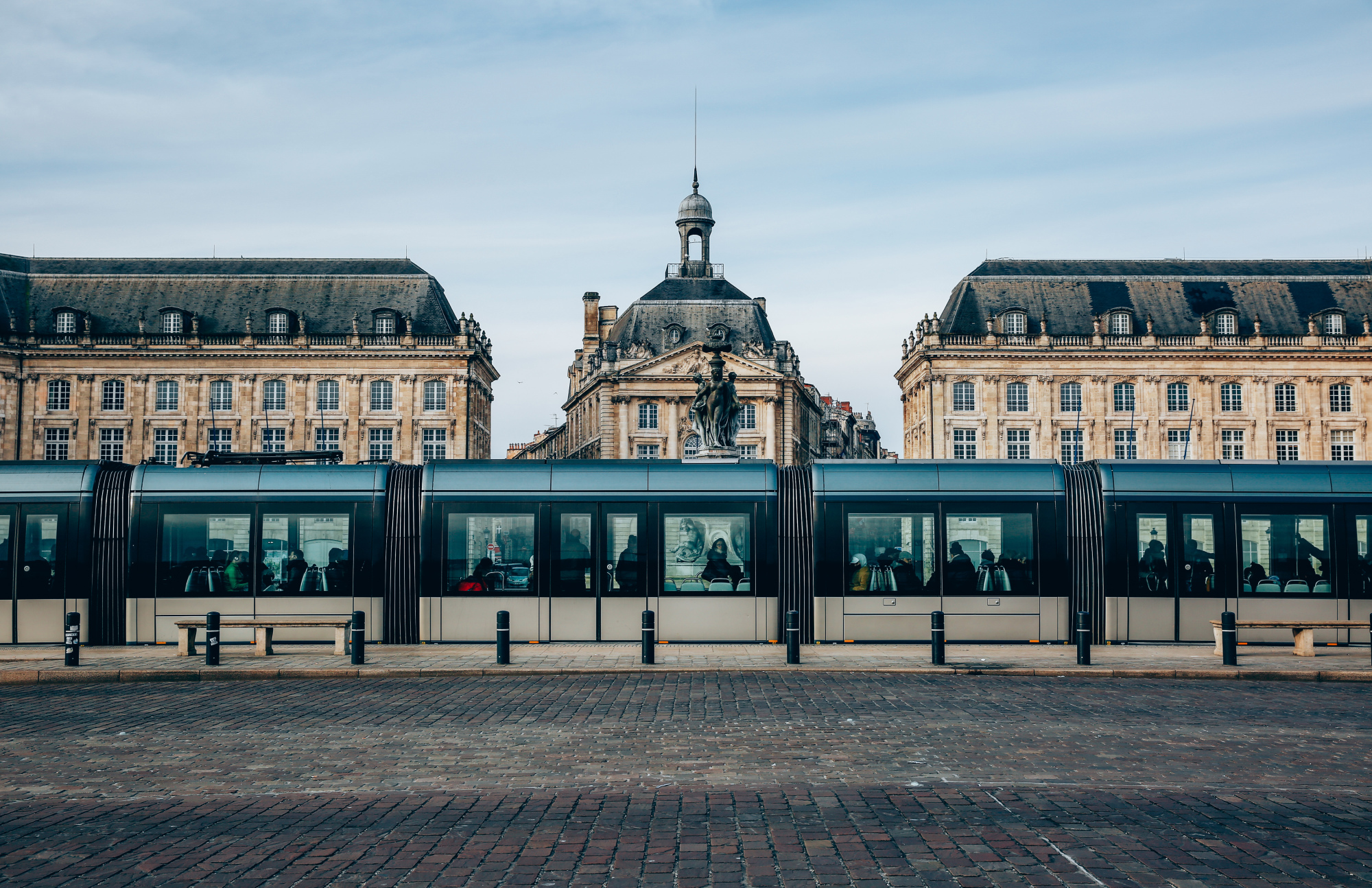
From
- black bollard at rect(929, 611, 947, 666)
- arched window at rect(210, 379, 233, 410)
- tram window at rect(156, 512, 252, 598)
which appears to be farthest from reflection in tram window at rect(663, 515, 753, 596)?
arched window at rect(210, 379, 233, 410)

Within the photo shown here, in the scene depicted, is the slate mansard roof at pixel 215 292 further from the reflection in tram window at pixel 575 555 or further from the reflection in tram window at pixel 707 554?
the reflection in tram window at pixel 707 554

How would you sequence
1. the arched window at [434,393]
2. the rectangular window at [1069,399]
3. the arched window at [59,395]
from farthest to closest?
the rectangular window at [1069,399]
the arched window at [434,393]
the arched window at [59,395]

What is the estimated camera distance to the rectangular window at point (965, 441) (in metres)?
85.1

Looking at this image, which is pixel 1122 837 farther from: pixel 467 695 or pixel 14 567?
pixel 14 567

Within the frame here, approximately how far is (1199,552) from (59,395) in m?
81.3

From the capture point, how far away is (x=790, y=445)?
93312mm

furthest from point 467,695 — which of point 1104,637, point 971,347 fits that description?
point 971,347

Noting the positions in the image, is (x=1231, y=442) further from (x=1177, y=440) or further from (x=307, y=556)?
(x=307, y=556)

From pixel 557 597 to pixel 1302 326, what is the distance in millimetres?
78500

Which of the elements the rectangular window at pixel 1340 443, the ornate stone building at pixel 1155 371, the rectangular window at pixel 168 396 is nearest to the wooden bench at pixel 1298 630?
the ornate stone building at pixel 1155 371

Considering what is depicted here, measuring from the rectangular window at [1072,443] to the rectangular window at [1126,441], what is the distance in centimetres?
228

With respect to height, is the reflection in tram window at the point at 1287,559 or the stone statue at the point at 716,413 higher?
the stone statue at the point at 716,413

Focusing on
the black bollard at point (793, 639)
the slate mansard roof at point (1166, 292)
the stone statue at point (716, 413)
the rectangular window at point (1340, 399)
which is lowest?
the black bollard at point (793, 639)

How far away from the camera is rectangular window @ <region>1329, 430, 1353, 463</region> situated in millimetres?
84938
